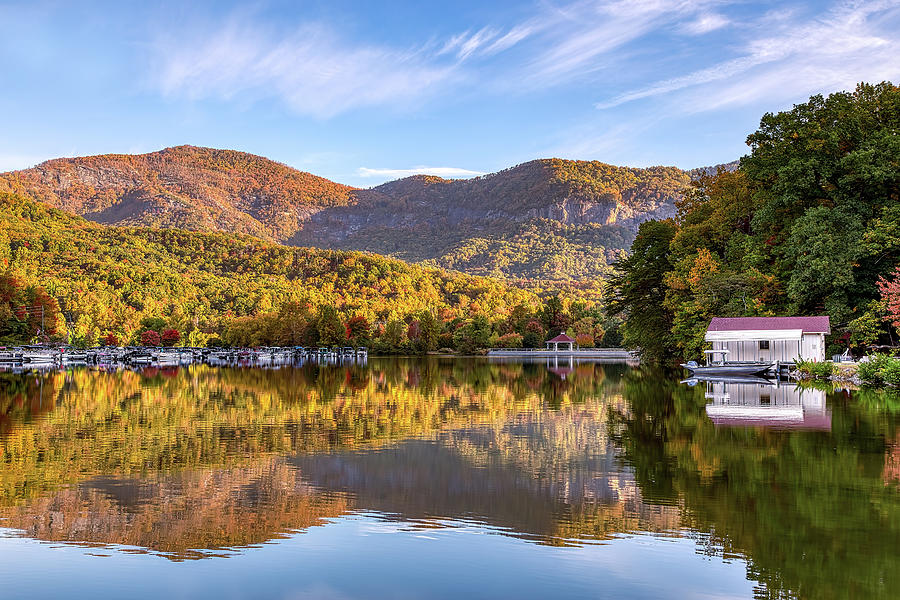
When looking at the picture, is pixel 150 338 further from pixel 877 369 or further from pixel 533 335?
pixel 877 369

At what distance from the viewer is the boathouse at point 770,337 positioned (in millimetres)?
42281

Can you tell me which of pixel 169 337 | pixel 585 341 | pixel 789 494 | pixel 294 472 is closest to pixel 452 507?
pixel 294 472

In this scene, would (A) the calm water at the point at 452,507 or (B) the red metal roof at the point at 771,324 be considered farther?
(B) the red metal roof at the point at 771,324

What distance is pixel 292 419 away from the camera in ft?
69.3

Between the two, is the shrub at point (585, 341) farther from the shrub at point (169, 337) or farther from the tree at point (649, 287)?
the shrub at point (169, 337)

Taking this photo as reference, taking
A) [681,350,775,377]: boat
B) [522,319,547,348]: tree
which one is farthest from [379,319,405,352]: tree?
[681,350,775,377]: boat

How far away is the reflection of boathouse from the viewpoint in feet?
63.3

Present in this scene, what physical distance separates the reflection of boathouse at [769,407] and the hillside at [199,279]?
7233 cm

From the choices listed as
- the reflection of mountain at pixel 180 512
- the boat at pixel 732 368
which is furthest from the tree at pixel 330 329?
→ the reflection of mountain at pixel 180 512

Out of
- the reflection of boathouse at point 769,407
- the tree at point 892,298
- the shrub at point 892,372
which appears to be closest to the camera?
the reflection of boathouse at point 769,407

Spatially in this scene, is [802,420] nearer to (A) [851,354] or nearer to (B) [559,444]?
(B) [559,444]

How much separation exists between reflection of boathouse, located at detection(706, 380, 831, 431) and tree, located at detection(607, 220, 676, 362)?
24377mm

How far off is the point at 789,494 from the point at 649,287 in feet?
165

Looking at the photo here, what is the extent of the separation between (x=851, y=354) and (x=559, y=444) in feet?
107
